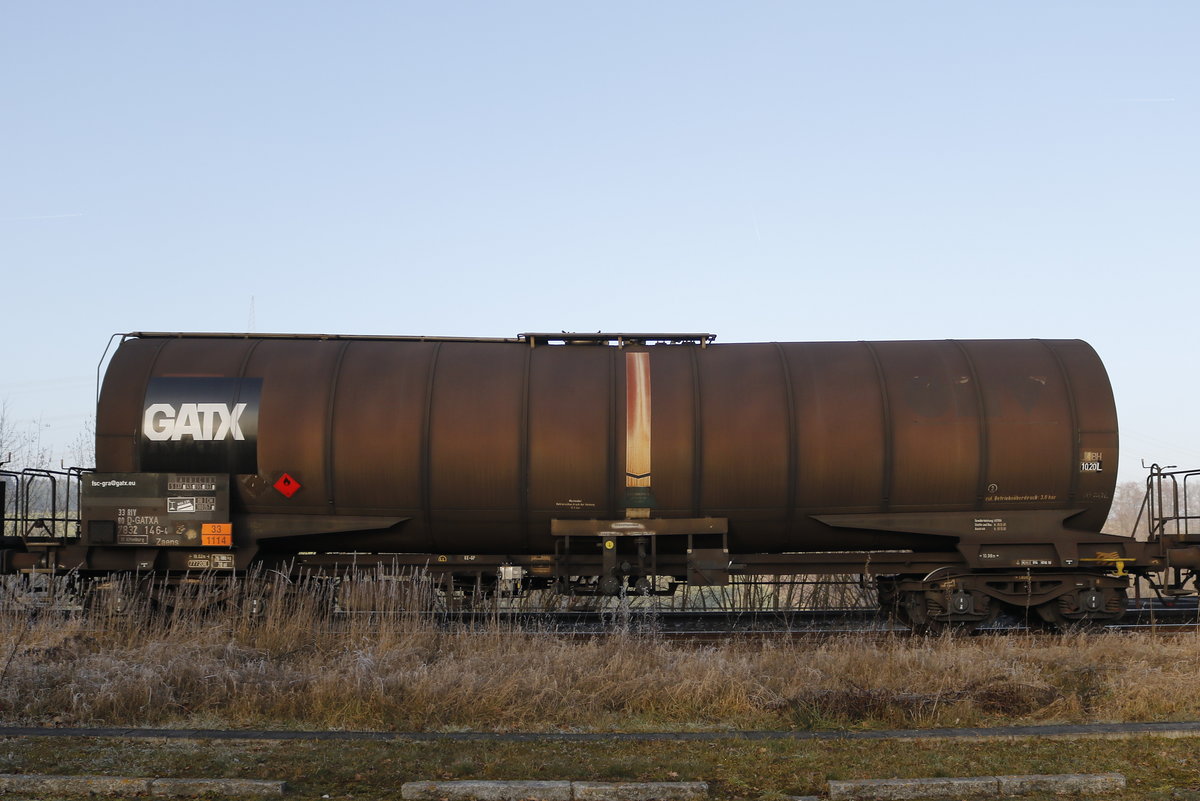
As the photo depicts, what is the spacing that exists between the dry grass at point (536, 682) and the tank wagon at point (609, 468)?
1783mm

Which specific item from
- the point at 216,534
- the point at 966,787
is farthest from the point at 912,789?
the point at 216,534

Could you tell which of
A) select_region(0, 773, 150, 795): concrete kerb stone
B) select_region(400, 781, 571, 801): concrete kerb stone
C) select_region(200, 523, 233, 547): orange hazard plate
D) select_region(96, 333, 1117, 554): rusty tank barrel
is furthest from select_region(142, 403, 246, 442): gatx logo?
select_region(400, 781, 571, 801): concrete kerb stone

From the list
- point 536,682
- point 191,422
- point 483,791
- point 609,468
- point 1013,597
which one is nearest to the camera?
point 483,791

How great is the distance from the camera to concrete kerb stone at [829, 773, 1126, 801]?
5.70 m

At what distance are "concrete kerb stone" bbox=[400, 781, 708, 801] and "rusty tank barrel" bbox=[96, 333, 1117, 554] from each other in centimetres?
648

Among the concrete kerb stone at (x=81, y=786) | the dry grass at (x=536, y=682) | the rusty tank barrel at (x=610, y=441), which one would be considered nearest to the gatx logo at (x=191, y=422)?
the rusty tank barrel at (x=610, y=441)

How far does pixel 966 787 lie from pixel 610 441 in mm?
6972

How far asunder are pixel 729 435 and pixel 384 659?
17.6 feet

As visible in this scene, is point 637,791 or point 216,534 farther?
point 216,534

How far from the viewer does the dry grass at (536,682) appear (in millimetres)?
7816

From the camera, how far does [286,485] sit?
479 inches

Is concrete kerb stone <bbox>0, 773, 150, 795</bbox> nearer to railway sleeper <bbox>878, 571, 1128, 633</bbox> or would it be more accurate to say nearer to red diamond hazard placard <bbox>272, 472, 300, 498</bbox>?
red diamond hazard placard <bbox>272, 472, 300, 498</bbox>

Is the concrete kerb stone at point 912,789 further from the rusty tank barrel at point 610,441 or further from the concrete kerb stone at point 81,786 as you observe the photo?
the rusty tank barrel at point 610,441

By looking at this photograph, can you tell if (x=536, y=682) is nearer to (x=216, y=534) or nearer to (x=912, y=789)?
(x=912, y=789)
